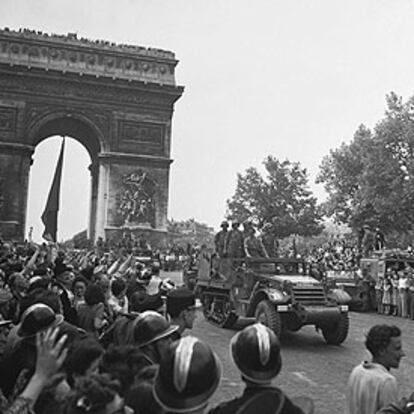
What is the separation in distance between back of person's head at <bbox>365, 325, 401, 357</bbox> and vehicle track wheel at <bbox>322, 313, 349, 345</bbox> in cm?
755

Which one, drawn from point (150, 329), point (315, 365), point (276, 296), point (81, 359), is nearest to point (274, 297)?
point (276, 296)

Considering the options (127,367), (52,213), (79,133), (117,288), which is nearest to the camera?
(127,367)

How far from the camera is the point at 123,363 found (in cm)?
329

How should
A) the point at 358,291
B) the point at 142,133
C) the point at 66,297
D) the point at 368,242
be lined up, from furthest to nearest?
the point at 142,133 < the point at 368,242 < the point at 358,291 < the point at 66,297

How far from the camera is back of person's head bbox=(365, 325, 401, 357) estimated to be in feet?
11.7

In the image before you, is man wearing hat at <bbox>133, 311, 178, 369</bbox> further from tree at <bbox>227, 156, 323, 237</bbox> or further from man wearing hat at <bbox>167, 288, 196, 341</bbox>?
tree at <bbox>227, 156, 323, 237</bbox>

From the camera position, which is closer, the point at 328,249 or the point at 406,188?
the point at 406,188

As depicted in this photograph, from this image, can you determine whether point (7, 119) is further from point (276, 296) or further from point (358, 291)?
point (276, 296)

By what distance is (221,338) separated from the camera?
11.8 metres

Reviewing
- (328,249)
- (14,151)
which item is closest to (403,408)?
(328,249)

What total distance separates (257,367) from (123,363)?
939 mm

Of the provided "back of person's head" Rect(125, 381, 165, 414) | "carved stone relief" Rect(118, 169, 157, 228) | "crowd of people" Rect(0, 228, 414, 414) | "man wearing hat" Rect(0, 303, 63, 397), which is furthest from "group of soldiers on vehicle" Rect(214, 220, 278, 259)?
"carved stone relief" Rect(118, 169, 157, 228)

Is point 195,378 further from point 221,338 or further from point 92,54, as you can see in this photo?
point 92,54

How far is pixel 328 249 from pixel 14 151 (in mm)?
19262
